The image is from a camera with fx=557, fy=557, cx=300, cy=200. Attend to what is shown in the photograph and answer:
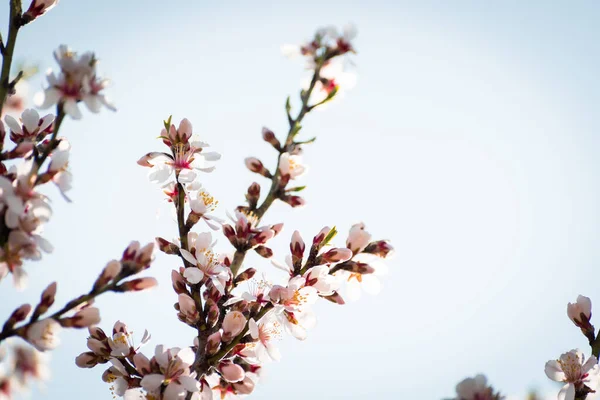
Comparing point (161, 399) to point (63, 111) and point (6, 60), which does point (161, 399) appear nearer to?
point (63, 111)

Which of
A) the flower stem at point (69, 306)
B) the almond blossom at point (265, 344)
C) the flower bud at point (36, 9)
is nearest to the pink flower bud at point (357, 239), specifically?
the almond blossom at point (265, 344)

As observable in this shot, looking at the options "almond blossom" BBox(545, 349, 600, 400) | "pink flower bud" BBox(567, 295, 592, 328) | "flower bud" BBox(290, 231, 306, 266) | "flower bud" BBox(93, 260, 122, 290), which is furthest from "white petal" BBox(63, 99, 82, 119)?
"pink flower bud" BBox(567, 295, 592, 328)

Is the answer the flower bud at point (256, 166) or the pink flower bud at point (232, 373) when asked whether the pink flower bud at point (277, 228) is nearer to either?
the flower bud at point (256, 166)

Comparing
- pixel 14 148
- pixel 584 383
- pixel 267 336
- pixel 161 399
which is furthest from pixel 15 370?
pixel 584 383

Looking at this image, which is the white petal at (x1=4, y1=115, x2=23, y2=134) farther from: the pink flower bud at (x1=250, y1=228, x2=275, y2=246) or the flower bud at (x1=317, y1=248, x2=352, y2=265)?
the flower bud at (x1=317, y1=248, x2=352, y2=265)

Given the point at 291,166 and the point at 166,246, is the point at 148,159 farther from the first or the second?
the point at 291,166

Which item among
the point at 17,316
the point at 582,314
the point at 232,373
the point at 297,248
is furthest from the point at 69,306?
the point at 582,314

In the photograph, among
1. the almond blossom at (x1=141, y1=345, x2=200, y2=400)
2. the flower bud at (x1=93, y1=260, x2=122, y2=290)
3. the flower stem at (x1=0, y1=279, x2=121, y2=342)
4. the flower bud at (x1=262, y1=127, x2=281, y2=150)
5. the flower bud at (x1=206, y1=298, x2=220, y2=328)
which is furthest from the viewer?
the flower bud at (x1=262, y1=127, x2=281, y2=150)
